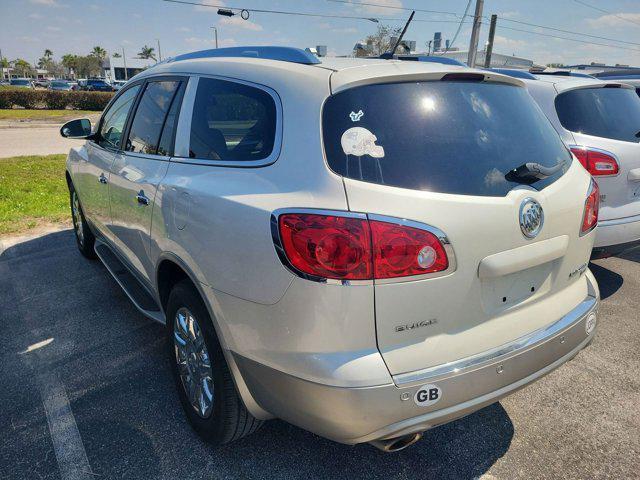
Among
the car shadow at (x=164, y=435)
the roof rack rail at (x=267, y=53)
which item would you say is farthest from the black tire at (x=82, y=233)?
the roof rack rail at (x=267, y=53)

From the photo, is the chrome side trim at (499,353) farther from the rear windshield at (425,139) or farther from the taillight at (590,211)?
the rear windshield at (425,139)

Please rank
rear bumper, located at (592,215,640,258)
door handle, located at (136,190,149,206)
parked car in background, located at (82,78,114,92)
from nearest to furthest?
door handle, located at (136,190,149,206), rear bumper, located at (592,215,640,258), parked car in background, located at (82,78,114,92)

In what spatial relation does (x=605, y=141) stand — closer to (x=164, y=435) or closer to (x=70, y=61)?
(x=164, y=435)

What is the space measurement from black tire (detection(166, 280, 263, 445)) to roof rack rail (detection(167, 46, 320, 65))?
3.87 ft

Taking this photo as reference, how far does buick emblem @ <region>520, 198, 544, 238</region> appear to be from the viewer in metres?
1.96

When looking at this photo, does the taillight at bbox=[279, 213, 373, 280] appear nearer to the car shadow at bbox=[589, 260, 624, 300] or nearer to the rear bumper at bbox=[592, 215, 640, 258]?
the rear bumper at bbox=[592, 215, 640, 258]

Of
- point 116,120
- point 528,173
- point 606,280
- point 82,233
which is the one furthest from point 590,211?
point 82,233

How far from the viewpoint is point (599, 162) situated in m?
3.99

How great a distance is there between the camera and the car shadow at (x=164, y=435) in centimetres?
231

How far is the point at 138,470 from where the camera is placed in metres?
2.30

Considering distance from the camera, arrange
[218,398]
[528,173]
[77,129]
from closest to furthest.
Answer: [528,173], [218,398], [77,129]

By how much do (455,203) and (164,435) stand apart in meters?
1.88

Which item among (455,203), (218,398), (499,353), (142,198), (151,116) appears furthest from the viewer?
(151,116)

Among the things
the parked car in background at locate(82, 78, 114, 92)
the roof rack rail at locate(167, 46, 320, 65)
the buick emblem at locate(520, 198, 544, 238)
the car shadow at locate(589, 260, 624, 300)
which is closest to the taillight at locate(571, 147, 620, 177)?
the car shadow at locate(589, 260, 624, 300)
